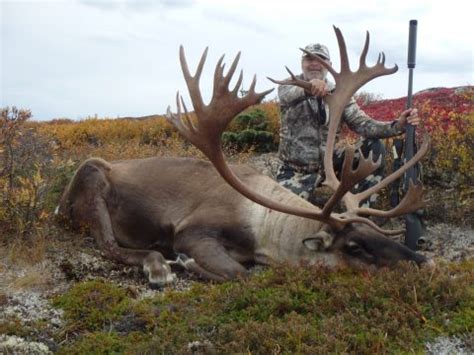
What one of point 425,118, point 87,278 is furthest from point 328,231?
point 425,118

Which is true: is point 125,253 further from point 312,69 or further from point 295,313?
point 312,69

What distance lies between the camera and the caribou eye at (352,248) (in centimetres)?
563

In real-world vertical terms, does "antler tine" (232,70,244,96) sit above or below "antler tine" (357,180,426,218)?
above

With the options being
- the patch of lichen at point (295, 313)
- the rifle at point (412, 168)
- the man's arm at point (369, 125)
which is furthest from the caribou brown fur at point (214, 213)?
the man's arm at point (369, 125)

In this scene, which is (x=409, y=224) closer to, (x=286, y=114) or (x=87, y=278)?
(x=286, y=114)

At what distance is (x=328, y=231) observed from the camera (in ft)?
19.2

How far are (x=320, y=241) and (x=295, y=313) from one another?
144cm

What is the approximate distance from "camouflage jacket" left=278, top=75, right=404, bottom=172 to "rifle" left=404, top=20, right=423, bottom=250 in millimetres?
554

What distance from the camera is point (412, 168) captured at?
7.22 m

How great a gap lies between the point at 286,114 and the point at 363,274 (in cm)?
311

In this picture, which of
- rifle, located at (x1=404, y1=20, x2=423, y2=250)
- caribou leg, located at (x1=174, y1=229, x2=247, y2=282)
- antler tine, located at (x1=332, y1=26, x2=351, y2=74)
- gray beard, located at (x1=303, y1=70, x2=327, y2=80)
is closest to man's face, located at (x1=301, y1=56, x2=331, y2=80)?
gray beard, located at (x1=303, y1=70, x2=327, y2=80)

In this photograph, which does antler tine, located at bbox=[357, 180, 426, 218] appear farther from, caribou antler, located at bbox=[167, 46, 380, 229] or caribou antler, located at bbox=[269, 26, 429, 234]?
caribou antler, located at bbox=[167, 46, 380, 229]

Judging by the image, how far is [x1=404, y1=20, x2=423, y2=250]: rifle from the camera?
6992 millimetres

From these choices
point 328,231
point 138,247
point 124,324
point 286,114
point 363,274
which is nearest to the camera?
point 124,324
